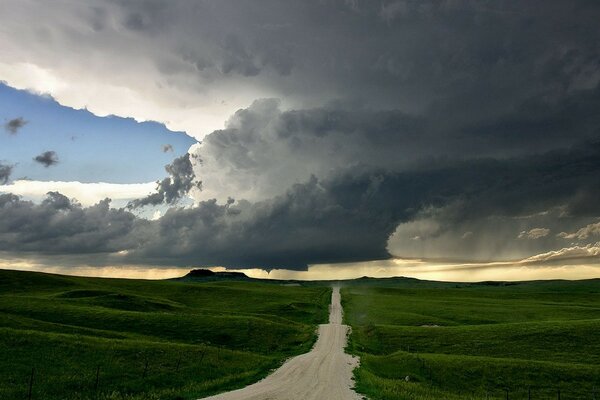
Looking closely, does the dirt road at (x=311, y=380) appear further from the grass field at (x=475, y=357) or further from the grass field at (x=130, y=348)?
the grass field at (x=130, y=348)

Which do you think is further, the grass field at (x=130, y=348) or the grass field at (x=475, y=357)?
the grass field at (x=475, y=357)

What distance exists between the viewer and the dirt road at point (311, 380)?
1346 inches

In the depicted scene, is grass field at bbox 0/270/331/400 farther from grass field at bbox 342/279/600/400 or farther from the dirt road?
grass field at bbox 342/279/600/400

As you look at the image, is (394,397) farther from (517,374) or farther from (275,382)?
(517,374)

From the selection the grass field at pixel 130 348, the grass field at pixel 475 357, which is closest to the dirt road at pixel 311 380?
the grass field at pixel 475 357

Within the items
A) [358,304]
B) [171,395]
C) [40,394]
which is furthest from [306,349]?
[358,304]

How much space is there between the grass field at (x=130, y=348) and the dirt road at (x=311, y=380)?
7.60ft

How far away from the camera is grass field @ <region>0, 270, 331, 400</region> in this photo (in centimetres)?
3844

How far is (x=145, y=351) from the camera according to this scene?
49.7m

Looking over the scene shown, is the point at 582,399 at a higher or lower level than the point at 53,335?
lower

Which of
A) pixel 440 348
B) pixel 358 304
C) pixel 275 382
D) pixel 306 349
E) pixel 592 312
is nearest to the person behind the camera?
pixel 275 382

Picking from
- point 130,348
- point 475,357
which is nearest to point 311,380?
point 130,348

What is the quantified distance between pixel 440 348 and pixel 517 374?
16845 mm

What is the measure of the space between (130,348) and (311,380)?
22610 millimetres
